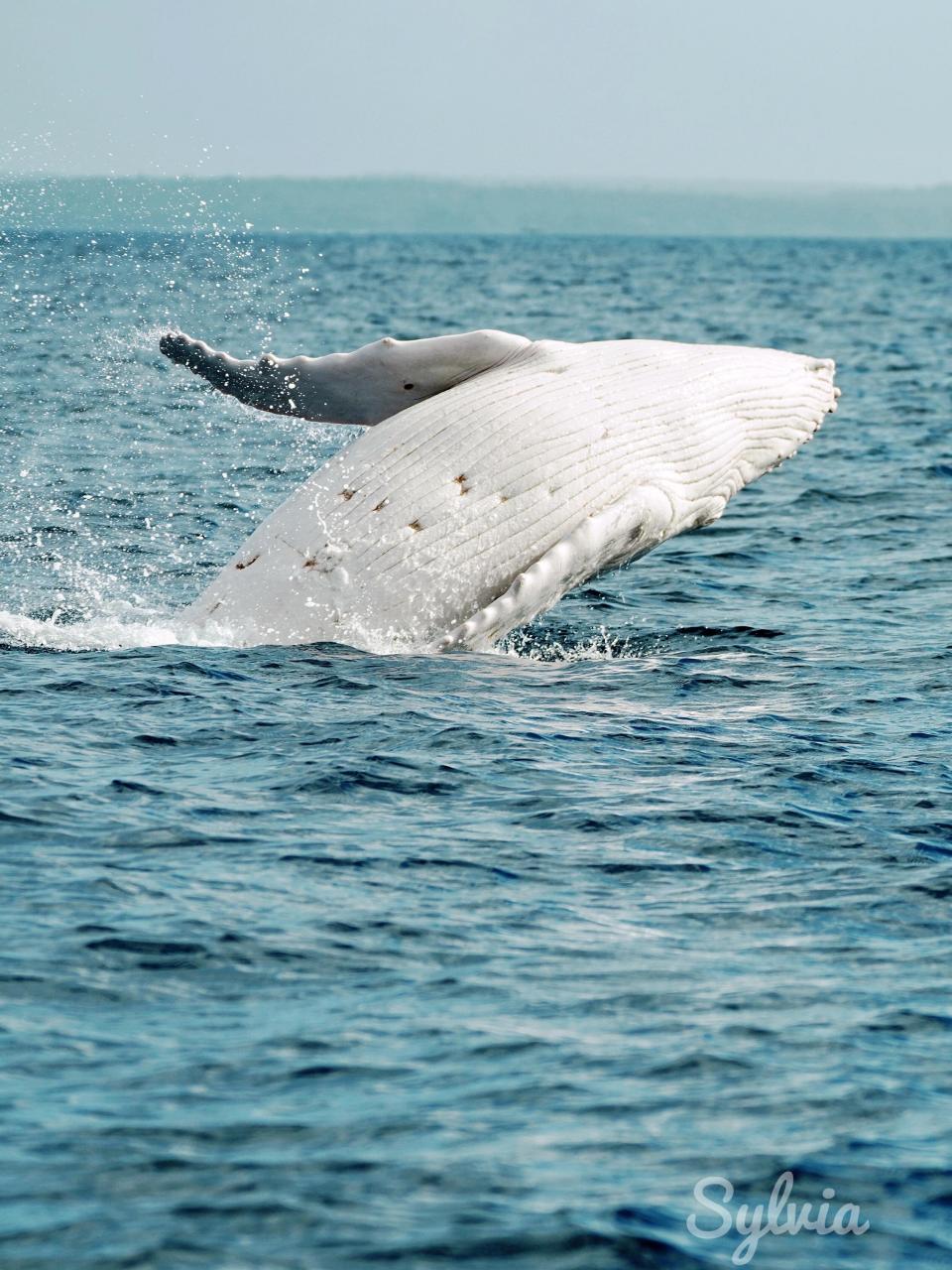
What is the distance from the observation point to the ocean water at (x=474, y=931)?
275 inches

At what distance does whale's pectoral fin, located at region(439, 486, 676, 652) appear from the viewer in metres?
13.8

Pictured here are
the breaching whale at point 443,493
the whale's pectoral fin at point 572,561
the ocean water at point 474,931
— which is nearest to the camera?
the ocean water at point 474,931

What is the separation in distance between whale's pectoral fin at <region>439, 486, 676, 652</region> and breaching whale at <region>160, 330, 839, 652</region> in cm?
2

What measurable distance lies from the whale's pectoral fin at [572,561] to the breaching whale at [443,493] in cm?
2

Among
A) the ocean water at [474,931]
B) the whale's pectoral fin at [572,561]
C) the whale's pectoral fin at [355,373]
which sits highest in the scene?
the whale's pectoral fin at [355,373]

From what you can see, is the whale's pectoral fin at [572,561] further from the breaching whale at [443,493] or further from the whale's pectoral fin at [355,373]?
the whale's pectoral fin at [355,373]

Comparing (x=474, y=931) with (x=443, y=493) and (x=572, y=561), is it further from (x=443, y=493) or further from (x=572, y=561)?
(x=443, y=493)

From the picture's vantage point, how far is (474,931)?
368 inches

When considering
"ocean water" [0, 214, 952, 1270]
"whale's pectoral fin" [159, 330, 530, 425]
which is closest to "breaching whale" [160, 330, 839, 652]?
"whale's pectoral fin" [159, 330, 530, 425]

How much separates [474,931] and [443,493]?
552cm

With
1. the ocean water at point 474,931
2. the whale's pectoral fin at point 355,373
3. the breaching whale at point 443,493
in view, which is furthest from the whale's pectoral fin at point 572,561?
the whale's pectoral fin at point 355,373

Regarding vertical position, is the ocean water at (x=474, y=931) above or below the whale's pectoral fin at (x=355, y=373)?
below

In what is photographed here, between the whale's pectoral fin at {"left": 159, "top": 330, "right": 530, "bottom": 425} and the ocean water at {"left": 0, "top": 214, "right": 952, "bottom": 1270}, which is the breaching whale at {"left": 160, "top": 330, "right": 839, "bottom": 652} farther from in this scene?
the ocean water at {"left": 0, "top": 214, "right": 952, "bottom": 1270}

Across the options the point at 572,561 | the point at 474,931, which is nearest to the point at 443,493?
the point at 572,561
